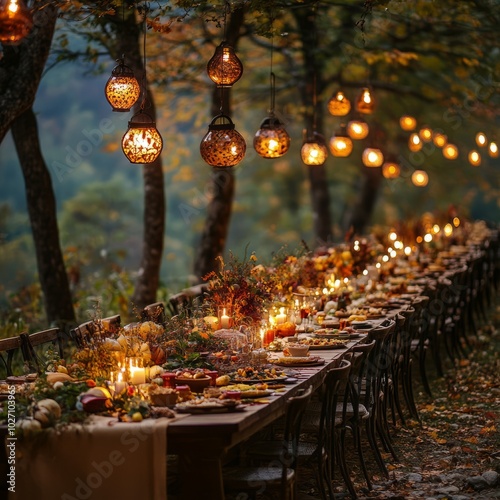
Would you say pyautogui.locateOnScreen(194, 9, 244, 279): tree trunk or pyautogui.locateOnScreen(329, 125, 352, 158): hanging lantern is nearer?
pyautogui.locateOnScreen(329, 125, 352, 158): hanging lantern

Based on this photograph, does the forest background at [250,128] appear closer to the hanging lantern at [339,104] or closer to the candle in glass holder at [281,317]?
the hanging lantern at [339,104]

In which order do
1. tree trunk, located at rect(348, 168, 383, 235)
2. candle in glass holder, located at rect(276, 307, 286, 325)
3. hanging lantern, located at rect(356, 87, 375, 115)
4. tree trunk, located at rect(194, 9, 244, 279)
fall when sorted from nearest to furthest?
candle in glass holder, located at rect(276, 307, 286, 325)
hanging lantern, located at rect(356, 87, 375, 115)
tree trunk, located at rect(194, 9, 244, 279)
tree trunk, located at rect(348, 168, 383, 235)

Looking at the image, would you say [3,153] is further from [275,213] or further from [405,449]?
[405,449]

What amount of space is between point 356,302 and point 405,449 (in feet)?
7.84

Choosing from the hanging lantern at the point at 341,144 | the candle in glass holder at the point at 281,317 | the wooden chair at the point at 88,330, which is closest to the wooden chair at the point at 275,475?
the wooden chair at the point at 88,330

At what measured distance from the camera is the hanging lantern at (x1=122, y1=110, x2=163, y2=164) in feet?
24.6

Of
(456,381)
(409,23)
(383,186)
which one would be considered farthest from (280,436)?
(383,186)

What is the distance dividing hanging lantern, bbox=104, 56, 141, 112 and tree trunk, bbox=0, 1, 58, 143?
1.55m

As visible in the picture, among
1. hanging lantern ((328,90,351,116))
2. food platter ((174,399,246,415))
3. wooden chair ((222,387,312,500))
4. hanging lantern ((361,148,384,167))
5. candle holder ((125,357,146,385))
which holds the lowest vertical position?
wooden chair ((222,387,312,500))

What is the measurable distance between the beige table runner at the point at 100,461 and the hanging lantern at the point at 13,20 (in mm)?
2602

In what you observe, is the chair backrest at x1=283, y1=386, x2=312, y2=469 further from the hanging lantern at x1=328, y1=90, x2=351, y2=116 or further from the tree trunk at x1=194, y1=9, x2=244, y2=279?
the tree trunk at x1=194, y1=9, x2=244, y2=279

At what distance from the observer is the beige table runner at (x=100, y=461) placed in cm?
536

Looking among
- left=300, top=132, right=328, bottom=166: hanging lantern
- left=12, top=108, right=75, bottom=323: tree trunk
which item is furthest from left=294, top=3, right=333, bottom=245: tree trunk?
left=12, top=108, right=75, bottom=323: tree trunk

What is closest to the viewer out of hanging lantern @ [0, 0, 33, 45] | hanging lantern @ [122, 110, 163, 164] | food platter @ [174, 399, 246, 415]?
food platter @ [174, 399, 246, 415]
